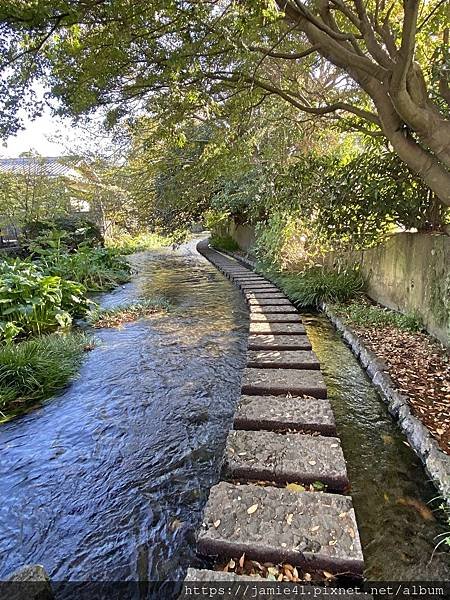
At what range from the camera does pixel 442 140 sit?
2.94m

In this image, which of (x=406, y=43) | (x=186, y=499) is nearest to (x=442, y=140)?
(x=406, y=43)

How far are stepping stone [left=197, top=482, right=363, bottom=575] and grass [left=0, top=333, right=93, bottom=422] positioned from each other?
222 cm

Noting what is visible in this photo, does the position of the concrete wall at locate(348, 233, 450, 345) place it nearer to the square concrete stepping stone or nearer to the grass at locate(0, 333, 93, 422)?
the square concrete stepping stone

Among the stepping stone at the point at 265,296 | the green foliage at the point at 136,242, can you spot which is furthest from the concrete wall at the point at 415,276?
the green foliage at the point at 136,242

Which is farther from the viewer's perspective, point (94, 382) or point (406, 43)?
point (94, 382)

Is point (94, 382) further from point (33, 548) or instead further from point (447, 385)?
point (447, 385)

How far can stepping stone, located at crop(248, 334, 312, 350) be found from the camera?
383cm

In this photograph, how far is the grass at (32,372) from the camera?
3221mm

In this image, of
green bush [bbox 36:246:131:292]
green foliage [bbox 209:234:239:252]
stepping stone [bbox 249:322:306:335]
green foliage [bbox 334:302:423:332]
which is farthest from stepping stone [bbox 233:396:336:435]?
green foliage [bbox 209:234:239:252]

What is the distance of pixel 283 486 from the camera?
192cm

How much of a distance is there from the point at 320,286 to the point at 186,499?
468cm

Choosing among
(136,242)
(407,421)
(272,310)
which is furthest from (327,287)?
(136,242)

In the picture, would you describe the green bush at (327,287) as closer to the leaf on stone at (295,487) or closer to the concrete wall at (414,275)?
the concrete wall at (414,275)

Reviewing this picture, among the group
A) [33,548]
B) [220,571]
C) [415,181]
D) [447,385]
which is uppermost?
[415,181]
